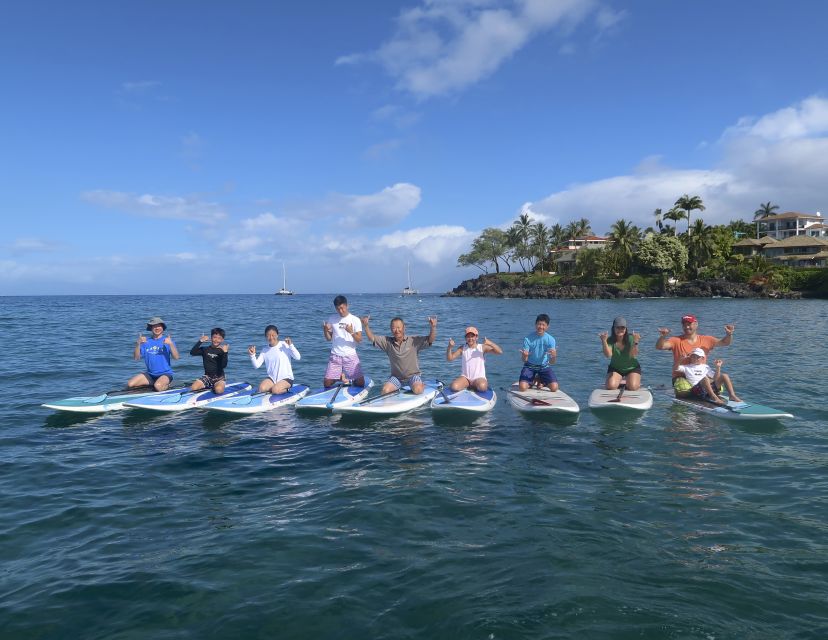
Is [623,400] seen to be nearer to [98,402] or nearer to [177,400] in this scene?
[177,400]

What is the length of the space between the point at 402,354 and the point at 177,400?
19.9 ft

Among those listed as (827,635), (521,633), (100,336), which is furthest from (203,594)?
(100,336)

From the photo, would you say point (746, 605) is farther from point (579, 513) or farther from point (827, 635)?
point (579, 513)

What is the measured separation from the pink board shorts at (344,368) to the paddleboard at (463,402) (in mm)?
2435

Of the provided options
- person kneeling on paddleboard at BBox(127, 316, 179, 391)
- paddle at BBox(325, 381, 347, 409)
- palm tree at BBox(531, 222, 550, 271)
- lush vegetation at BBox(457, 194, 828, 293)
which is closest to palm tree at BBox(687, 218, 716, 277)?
lush vegetation at BBox(457, 194, 828, 293)

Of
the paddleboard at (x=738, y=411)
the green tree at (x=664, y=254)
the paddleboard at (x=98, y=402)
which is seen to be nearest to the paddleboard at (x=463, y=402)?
the paddleboard at (x=738, y=411)

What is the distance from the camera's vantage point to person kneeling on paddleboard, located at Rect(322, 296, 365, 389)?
14.0m

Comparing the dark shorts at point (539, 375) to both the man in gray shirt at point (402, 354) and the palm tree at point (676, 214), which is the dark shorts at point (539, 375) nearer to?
the man in gray shirt at point (402, 354)

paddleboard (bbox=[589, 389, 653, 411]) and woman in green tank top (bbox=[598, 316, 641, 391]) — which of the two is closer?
paddleboard (bbox=[589, 389, 653, 411])

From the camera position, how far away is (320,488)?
8.70 meters

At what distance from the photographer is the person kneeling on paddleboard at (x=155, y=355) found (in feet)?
46.9

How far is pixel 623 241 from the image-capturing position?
332 ft

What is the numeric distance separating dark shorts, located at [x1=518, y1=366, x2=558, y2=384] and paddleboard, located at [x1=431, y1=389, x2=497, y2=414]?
136 centimetres

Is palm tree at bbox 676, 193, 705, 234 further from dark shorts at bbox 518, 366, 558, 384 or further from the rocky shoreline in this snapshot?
dark shorts at bbox 518, 366, 558, 384
